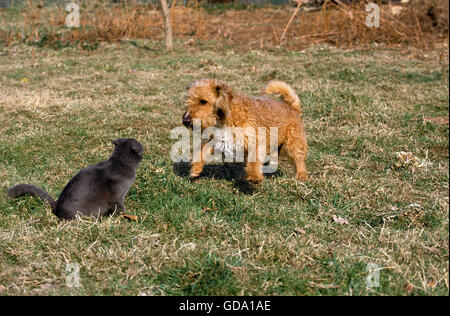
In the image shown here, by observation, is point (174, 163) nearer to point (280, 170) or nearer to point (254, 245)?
point (280, 170)

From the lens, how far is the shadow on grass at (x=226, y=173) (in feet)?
17.3

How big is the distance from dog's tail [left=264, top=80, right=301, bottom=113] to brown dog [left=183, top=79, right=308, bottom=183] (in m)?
0.20

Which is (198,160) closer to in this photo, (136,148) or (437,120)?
(136,148)

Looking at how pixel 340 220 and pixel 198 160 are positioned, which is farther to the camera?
pixel 198 160

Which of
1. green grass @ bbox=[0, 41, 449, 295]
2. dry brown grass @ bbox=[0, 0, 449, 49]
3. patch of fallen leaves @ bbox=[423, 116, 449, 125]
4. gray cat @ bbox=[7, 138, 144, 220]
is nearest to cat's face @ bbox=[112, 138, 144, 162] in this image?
gray cat @ bbox=[7, 138, 144, 220]

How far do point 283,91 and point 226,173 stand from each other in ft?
4.13

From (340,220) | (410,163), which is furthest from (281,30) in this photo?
(340,220)

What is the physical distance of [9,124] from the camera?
7.23 m

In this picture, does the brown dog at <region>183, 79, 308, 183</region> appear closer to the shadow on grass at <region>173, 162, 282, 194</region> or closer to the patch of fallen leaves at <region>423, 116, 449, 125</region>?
the shadow on grass at <region>173, 162, 282, 194</region>

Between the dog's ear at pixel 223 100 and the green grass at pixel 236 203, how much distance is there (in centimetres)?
86

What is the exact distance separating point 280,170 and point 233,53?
7868 mm

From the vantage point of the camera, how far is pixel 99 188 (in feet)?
13.5

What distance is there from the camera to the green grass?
3209mm

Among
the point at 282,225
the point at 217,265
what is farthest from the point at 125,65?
the point at 217,265
